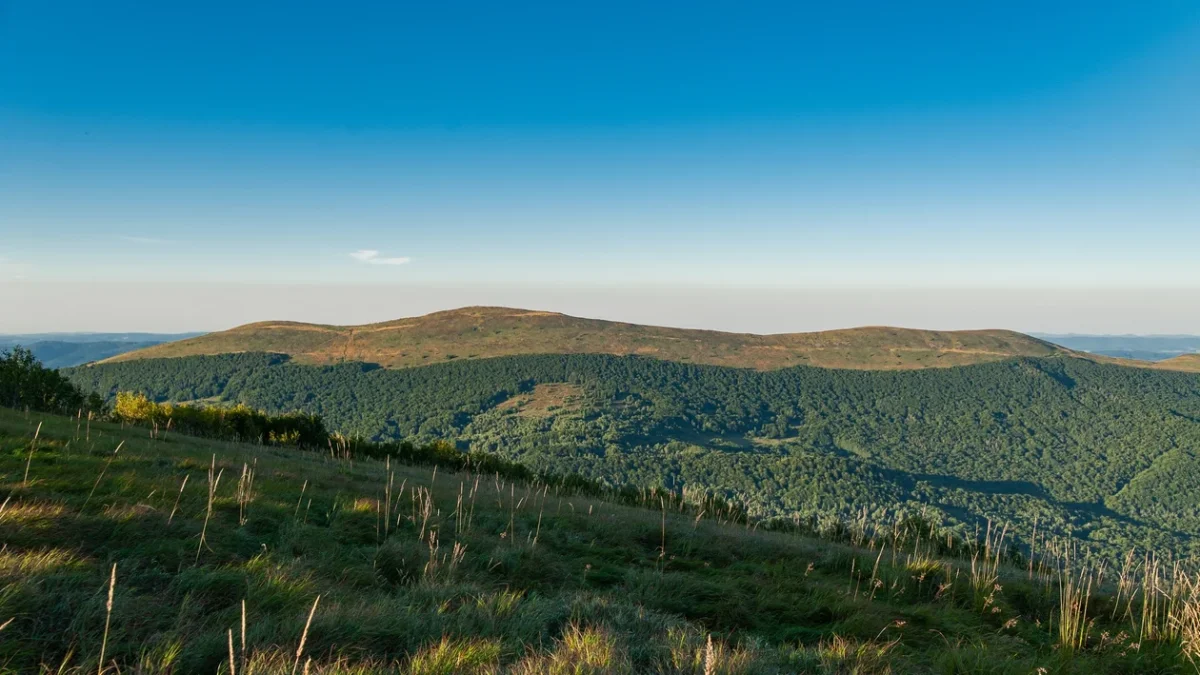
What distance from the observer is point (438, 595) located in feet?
15.9

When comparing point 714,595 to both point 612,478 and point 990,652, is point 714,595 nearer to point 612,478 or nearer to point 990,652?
point 990,652

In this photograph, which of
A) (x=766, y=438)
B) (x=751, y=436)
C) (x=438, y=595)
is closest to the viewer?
(x=438, y=595)

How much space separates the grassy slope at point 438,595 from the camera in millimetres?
3414

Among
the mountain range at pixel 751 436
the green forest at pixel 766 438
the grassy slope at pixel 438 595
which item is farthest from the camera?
the mountain range at pixel 751 436

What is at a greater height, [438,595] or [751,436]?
[438,595]

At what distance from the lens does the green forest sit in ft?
397

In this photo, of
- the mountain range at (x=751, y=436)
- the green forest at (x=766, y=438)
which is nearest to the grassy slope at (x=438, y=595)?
the green forest at (x=766, y=438)

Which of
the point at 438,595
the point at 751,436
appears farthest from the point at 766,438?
the point at 438,595

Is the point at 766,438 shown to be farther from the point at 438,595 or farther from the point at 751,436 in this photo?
the point at 438,595

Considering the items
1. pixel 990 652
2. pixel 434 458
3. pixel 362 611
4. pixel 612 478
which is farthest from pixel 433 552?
pixel 612 478

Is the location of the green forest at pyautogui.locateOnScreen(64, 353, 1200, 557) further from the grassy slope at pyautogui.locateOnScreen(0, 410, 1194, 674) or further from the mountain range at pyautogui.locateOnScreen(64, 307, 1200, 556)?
the grassy slope at pyautogui.locateOnScreen(0, 410, 1194, 674)

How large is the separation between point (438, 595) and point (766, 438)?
7301 inches

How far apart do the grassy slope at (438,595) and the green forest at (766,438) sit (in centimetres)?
10185

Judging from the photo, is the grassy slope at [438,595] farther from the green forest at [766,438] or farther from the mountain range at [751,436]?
the mountain range at [751,436]
